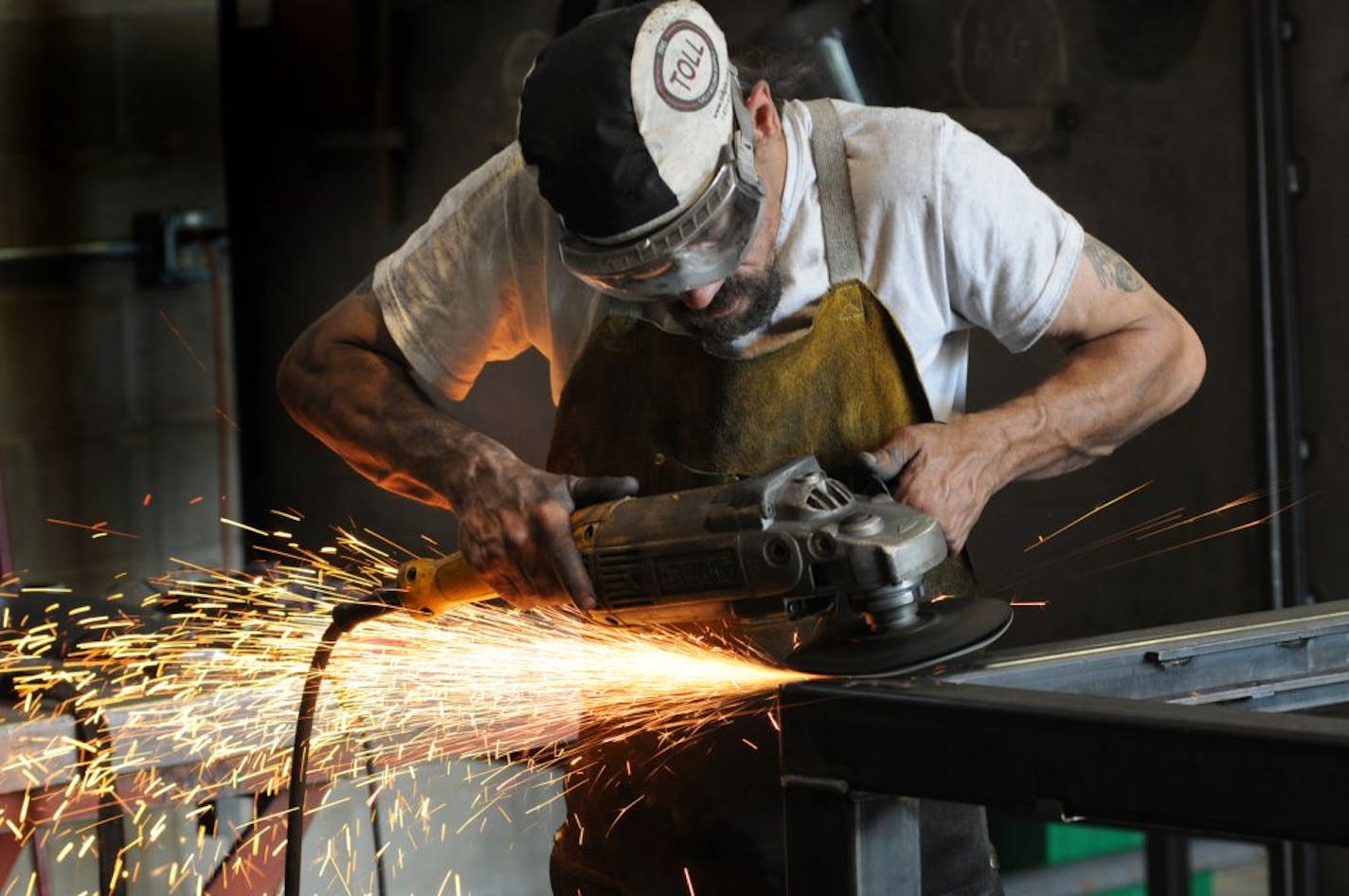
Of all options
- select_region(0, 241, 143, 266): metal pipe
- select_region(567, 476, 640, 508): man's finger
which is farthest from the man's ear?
select_region(0, 241, 143, 266): metal pipe

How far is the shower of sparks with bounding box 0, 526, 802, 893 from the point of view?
1.98 metres

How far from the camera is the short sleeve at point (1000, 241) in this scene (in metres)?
1.93

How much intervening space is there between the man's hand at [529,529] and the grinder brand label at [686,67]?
1.23 feet

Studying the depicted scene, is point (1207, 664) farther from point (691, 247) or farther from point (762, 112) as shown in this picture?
point (762, 112)

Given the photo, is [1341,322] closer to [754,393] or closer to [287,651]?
[754,393]

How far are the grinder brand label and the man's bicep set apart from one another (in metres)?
0.51

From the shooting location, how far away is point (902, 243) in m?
1.94

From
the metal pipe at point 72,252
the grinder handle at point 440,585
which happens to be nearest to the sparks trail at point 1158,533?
the grinder handle at point 440,585

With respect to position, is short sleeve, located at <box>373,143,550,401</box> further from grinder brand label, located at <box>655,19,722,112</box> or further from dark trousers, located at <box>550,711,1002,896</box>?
dark trousers, located at <box>550,711,1002,896</box>

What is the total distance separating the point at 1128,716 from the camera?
1193 mm

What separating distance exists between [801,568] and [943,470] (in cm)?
33

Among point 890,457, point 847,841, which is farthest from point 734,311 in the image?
point 847,841

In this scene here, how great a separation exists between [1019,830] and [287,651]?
5.55 feet

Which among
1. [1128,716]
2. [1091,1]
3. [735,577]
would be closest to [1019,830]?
[1091,1]
